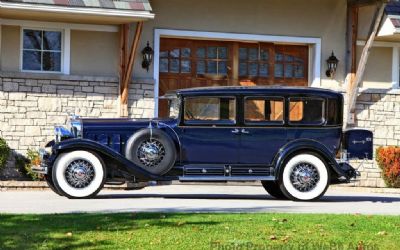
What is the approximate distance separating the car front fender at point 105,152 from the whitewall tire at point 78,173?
0.30 feet

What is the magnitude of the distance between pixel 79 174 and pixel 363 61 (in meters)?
9.29

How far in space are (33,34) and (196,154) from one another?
23.0ft

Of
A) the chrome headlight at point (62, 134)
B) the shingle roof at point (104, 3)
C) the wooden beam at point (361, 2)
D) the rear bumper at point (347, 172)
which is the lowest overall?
the rear bumper at point (347, 172)

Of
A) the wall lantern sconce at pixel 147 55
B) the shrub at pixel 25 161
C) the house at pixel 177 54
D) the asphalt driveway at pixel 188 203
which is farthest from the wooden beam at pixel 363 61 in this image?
the shrub at pixel 25 161

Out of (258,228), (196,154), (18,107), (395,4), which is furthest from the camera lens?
(395,4)

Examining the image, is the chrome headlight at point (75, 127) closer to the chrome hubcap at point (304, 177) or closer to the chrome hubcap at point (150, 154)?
the chrome hubcap at point (150, 154)

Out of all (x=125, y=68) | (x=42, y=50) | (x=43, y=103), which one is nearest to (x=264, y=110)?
(x=125, y=68)

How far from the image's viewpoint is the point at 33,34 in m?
19.5

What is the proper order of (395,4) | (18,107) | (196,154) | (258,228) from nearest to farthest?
1. (258,228)
2. (196,154)
3. (18,107)
4. (395,4)

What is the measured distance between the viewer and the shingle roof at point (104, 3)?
17.6m

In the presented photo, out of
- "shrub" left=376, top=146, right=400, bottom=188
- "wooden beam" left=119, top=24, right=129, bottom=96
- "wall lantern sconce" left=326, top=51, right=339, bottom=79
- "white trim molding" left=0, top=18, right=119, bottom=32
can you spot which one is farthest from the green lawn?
"wall lantern sconce" left=326, top=51, right=339, bottom=79

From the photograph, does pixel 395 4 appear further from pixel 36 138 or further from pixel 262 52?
pixel 36 138

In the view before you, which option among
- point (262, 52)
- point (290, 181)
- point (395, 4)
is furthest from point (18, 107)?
point (395, 4)

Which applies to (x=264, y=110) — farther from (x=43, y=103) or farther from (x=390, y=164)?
(x=390, y=164)
